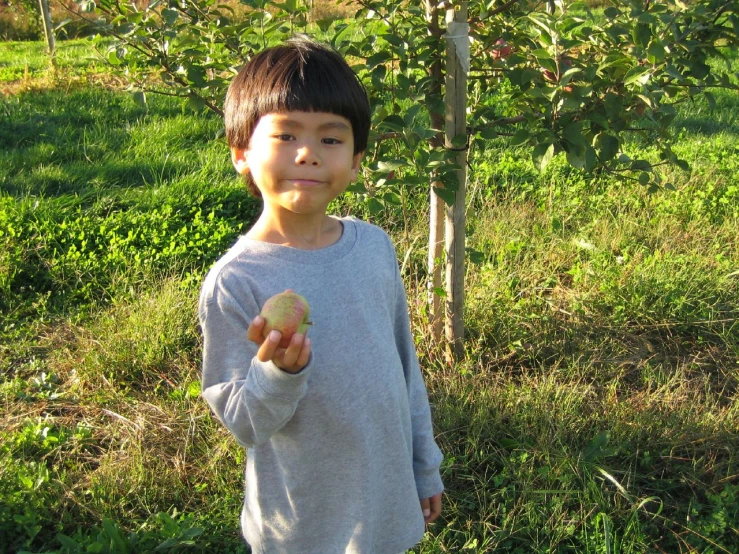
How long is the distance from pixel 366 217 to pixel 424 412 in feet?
7.07

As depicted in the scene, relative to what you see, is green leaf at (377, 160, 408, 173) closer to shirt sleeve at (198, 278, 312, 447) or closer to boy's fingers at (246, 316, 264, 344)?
shirt sleeve at (198, 278, 312, 447)

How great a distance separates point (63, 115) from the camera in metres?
5.36

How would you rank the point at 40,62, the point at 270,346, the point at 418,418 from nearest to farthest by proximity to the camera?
the point at 270,346 < the point at 418,418 < the point at 40,62

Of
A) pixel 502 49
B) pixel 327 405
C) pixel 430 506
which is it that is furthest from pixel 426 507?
pixel 502 49

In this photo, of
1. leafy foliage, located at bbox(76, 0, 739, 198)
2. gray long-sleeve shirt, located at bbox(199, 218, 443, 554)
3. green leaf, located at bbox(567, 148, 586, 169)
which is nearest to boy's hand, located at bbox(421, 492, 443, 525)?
gray long-sleeve shirt, located at bbox(199, 218, 443, 554)

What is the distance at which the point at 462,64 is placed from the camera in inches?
80.1

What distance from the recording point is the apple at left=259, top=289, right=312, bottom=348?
1022 millimetres

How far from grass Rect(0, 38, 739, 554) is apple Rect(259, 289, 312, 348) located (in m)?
1.10

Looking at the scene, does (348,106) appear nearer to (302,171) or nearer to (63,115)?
(302,171)

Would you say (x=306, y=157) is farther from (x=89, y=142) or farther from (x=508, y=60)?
(x=89, y=142)

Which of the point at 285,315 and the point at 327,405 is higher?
the point at 285,315

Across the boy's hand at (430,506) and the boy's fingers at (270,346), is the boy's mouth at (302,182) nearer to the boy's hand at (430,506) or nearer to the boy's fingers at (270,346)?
the boy's fingers at (270,346)

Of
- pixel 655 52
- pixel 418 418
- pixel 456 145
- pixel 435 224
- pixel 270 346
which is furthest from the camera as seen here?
pixel 435 224

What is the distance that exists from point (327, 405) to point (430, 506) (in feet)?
Answer: 1.48
